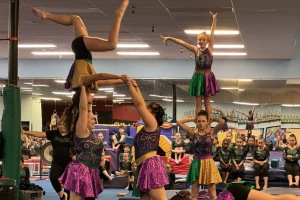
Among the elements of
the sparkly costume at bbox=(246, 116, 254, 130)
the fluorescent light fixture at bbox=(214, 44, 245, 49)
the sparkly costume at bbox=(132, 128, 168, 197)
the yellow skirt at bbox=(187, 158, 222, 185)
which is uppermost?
the fluorescent light fixture at bbox=(214, 44, 245, 49)

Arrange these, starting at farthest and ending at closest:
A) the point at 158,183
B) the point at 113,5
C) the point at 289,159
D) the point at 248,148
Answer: the point at 248,148, the point at 289,159, the point at 113,5, the point at 158,183

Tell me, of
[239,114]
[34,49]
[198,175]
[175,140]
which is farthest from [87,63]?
[239,114]

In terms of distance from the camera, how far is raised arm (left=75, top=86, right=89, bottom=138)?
559cm

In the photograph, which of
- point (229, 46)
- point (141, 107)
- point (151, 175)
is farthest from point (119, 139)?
point (141, 107)

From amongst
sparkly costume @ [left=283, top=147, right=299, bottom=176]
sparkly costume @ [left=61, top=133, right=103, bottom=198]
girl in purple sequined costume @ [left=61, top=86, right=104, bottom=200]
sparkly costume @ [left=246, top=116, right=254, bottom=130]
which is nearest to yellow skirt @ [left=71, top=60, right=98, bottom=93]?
girl in purple sequined costume @ [left=61, top=86, right=104, bottom=200]

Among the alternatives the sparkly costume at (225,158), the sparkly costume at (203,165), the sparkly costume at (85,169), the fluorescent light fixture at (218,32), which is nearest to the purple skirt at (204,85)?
the sparkly costume at (203,165)

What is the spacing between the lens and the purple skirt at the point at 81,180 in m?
5.75

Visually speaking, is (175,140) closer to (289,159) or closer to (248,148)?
(248,148)

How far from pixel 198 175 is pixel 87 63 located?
2263 mm

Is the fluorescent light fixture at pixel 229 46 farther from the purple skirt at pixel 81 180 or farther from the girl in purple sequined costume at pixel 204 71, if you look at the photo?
the purple skirt at pixel 81 180

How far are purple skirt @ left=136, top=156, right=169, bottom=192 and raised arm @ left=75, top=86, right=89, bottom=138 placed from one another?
644mm

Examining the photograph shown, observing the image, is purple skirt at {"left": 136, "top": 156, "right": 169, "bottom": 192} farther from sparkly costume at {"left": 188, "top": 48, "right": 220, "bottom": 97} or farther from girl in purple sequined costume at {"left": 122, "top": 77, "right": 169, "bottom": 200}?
sparkly costume at {"left": 188, "top": 48, "right": 220, "bottom": 97}

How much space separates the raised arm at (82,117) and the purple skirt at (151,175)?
2.11ft

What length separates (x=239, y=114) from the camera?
779 inches
